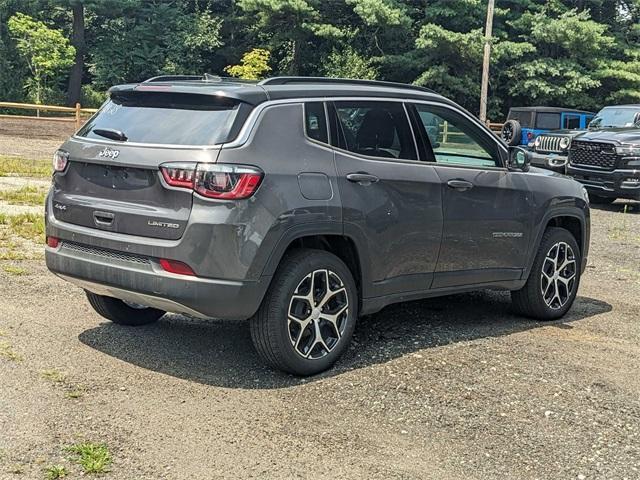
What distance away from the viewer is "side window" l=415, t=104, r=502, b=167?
554 cm

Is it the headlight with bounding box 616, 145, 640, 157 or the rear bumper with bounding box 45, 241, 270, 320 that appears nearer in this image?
the rear bumper with bounding box 45, 241, 270, 320

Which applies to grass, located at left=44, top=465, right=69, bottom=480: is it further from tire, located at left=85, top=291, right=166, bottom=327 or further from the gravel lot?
tire, located at left=85, top=291, right=166, bottom=327

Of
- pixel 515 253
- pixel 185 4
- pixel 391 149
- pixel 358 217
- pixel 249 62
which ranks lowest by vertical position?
pixel 515 253

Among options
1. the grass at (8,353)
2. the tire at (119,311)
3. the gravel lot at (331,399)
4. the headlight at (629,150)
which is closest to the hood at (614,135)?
the headlight at (629,150)

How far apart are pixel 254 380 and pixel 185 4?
43026 millimetres

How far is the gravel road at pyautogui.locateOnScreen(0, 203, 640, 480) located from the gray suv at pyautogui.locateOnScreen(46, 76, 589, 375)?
36 cm

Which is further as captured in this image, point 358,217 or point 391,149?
point 391,149

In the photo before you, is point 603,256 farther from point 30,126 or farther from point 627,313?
point 30,126

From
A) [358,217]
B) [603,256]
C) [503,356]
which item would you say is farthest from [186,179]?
[603,256]

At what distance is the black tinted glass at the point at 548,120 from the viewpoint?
22.4 m

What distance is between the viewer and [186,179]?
4293 mm

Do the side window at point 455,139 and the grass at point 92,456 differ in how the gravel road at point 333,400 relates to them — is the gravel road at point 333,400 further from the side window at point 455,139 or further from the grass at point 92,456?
the side window at point 455,139

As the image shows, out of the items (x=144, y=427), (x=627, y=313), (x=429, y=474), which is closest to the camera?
(x=429, y=474)

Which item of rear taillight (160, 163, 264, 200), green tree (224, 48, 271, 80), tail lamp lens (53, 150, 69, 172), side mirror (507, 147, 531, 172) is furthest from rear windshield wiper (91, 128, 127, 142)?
green tree (224, 48, 271, 80)
